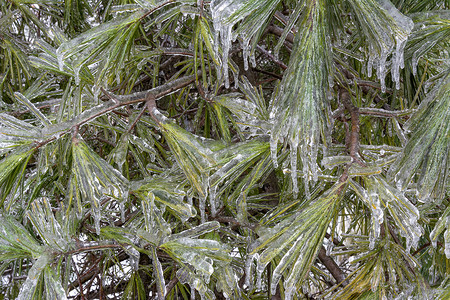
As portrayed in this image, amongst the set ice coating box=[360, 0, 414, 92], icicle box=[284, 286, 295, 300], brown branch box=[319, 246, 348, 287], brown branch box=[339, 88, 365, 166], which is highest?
ice coating box=[360, 0, 414, 92]

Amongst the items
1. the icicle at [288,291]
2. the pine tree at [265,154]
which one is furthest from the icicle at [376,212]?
the icicle at [288,291]

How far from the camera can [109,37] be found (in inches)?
29.8

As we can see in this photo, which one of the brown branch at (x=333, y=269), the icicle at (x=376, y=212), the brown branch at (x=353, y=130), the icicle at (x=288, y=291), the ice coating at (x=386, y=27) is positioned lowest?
the brown branch at (x=333, y=269)

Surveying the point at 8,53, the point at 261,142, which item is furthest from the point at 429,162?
the point at 8,53

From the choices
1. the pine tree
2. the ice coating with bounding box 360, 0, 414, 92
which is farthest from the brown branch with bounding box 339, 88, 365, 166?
the ice coating with bounding box 360, 0, 414, 92

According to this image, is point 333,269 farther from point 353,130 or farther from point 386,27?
point 386,27

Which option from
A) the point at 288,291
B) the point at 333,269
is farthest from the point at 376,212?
the point at 333,269

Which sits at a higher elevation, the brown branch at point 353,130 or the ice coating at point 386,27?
the ice coating at point 386,27

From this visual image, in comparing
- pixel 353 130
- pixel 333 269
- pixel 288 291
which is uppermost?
pixel 353 130

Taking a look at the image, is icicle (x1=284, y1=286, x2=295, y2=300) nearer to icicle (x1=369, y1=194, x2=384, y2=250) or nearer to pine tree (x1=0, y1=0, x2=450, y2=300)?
pine tree (x1=0, y1=0, x2=450, y2=300)

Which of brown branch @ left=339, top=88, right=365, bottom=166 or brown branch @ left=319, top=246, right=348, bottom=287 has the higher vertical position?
brown branch @ left=339, top=88, right=365, bottom=166

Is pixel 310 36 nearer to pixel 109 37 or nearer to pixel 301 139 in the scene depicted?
pixel 301 139

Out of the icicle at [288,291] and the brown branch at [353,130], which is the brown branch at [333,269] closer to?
the brown branch at [353,130]

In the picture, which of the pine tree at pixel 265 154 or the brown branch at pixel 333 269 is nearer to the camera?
the pine tree at pixel 265 154
